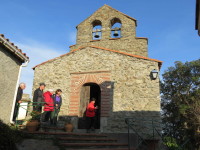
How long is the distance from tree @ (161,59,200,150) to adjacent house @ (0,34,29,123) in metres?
13.0

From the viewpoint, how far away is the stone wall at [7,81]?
5824mm

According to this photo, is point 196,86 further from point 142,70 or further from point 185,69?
point 142,70

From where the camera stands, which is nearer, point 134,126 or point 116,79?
point 134,126

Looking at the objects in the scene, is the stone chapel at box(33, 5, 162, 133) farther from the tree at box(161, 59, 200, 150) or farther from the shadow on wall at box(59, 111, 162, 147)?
the tree at box(161, 59, 200, 150)

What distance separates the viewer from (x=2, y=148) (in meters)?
3.76

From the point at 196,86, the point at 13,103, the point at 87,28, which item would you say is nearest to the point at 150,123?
the point at 13,103

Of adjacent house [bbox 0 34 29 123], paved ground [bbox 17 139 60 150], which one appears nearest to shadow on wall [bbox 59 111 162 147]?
paved ground [bbox 17 139 60 150]

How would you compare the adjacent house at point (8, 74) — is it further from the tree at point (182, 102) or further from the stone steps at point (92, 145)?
the tree at point (182, 102)

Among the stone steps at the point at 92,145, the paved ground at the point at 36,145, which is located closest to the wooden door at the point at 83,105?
the stone steps at the point at 92,145

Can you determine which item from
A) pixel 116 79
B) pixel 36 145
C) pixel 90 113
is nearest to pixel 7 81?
pixel 36 145

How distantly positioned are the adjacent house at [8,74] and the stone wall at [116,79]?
122 inches

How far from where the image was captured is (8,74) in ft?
20.2

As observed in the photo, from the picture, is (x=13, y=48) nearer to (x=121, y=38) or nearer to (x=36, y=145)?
(x=36, y=145)

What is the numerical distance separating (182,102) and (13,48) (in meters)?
16.8
